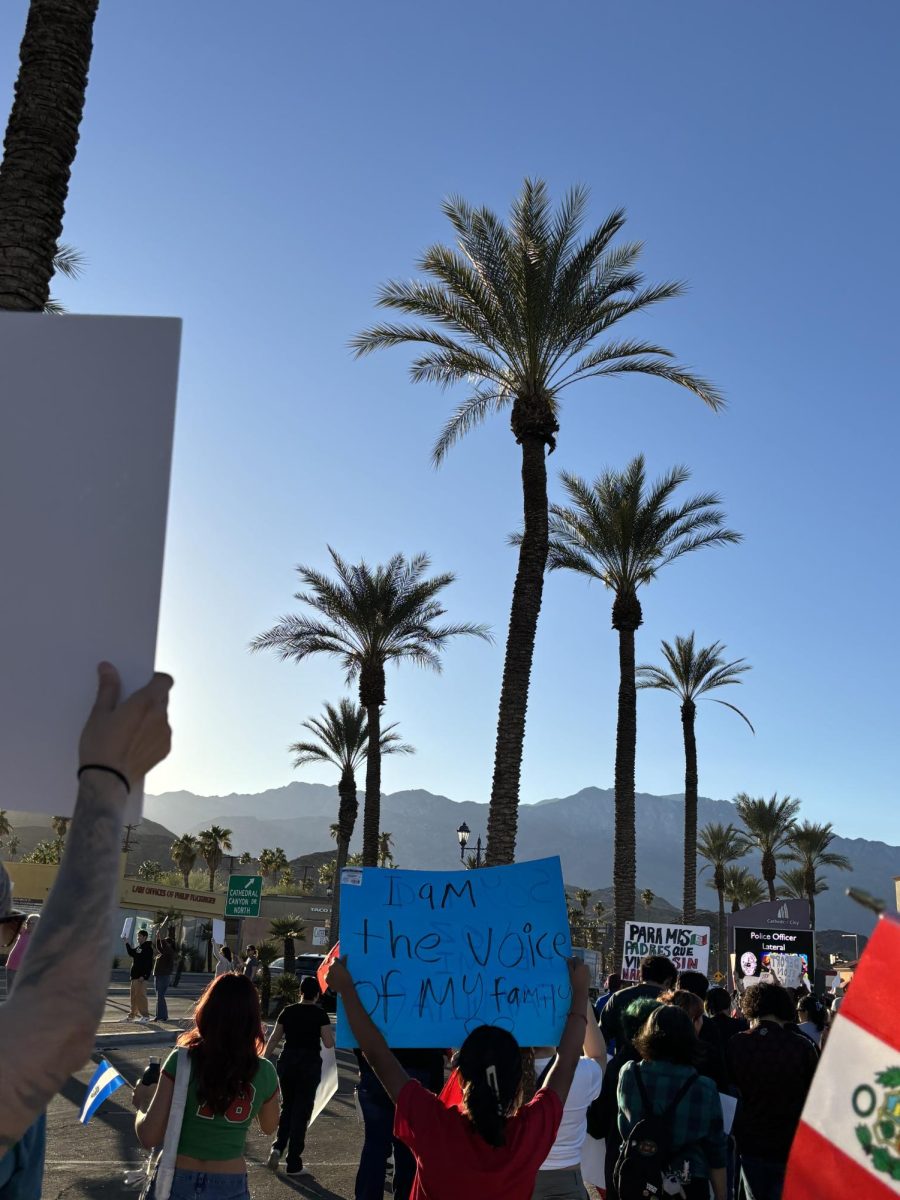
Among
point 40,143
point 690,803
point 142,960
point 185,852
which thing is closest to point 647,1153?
point 40,143

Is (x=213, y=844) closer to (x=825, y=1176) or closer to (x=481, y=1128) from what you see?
(x=481, y=1128)

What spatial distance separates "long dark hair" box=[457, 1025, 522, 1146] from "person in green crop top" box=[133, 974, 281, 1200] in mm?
1191

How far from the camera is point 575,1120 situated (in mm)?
4664

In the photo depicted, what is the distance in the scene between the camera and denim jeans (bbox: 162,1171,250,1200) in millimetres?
3887

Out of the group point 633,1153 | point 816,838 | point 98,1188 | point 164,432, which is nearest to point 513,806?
point 98,1188

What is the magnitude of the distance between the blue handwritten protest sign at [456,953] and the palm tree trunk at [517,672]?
1206 centimetres

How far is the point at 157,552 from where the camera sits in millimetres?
1759

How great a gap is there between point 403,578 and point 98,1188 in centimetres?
2111

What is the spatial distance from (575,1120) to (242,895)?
19999mm

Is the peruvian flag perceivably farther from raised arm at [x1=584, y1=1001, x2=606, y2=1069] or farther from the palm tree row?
the palm tree row

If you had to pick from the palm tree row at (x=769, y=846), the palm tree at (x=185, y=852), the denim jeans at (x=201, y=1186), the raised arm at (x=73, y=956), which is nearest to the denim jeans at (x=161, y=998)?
the denim jeans at (x=201, y=1186)

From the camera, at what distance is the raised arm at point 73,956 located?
1.23 m

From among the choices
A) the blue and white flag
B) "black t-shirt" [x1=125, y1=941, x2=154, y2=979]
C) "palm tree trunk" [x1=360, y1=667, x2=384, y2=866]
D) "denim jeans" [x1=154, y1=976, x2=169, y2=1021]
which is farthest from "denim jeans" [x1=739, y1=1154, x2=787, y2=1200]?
"palm tree trunk" [x1=360, y1=667, x2=384, y2=866]

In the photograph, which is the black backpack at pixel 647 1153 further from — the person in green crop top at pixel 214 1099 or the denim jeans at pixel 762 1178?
the person in green crop top at pixel 214 1099
